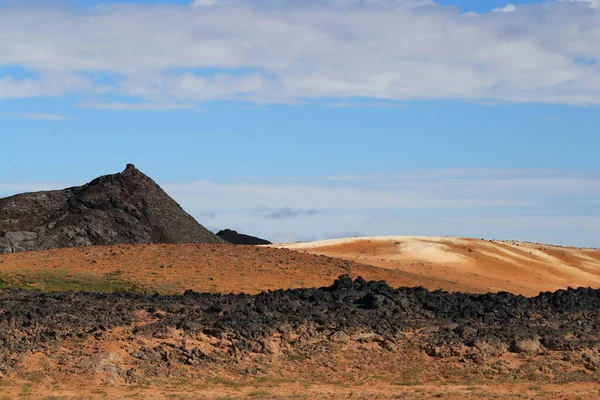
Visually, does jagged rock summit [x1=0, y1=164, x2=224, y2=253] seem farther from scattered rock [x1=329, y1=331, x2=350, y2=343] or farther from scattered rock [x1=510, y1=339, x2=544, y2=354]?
scattered rock [x1=510, y1=339, x2=544, y2=354]

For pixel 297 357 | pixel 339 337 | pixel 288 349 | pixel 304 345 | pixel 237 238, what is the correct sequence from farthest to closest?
pixel 237 238 → pixel 339 337 → pixel 304 345 → pixel 288 349 → pixel 297 357

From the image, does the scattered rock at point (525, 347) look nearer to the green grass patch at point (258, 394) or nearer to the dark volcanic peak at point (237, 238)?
the green grass patch at point (258, 394)

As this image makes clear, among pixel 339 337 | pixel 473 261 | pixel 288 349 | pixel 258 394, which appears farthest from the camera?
pixel 473 261

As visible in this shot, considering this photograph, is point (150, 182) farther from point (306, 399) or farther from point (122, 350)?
point (306, 399)

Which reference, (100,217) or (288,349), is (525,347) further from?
(100,217)

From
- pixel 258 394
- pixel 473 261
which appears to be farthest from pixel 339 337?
pixel 473 261

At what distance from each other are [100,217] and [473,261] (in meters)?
22.4

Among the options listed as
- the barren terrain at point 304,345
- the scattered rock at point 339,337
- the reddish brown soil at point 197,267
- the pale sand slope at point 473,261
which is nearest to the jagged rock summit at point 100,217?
the reddish brown soil at point 197,267

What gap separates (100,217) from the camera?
162 ft

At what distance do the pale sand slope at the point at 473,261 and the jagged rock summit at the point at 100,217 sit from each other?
998cm

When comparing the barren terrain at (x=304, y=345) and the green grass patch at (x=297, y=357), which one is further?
the green grass patch at (x=297, y=357)

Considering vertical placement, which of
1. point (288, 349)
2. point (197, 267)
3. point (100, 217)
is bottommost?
point (288, 349)

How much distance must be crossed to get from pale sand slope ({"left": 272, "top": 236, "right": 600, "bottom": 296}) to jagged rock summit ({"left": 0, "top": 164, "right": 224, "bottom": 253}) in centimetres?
998

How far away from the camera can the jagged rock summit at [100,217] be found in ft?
157
